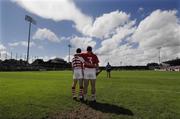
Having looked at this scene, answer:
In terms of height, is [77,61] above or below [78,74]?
above

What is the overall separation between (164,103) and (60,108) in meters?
4.16

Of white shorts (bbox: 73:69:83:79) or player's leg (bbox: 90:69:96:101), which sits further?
white shorts (bbox: 73:69:83:79)

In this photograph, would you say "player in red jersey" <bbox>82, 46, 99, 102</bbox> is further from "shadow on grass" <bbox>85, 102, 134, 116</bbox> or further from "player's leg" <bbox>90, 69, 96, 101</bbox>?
"shadow on grass" <bbox>85, 102, 134, 116</bbox>

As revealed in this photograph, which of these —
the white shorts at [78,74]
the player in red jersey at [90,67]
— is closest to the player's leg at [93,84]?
the player in red jersey at [90,67]

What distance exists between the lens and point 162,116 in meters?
8.77

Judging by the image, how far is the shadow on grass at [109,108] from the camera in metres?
9.25

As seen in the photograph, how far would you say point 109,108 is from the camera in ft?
32.6

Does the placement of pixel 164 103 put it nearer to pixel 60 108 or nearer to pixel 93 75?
pixel 93 75

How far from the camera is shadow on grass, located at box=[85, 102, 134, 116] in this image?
30.3 feet

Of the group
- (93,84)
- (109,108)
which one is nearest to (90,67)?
(93,84)

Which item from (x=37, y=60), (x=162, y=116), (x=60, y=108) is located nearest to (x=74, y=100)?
(x=60, y=108)

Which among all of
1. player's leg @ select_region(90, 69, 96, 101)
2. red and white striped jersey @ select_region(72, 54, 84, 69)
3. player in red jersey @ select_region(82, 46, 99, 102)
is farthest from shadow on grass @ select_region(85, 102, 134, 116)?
red and white striped jersey @ select_region(72, 54, 84, 69)

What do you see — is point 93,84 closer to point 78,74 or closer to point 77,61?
point 78,74

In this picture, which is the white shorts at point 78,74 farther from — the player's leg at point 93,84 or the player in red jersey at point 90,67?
the player's leg at point 93,84
